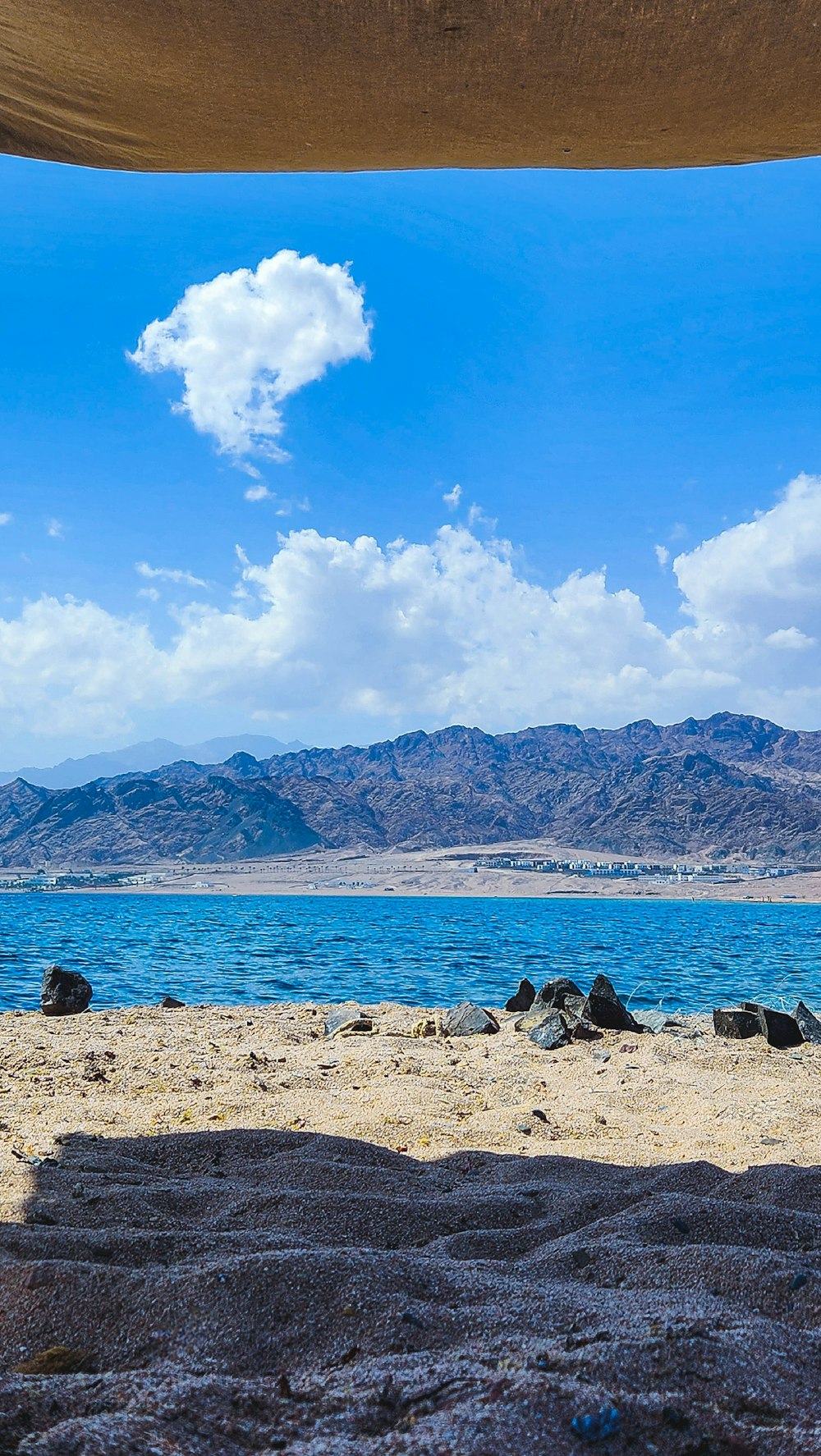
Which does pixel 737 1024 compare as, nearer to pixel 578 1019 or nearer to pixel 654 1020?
pixel 654 1020

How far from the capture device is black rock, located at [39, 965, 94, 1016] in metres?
10.9

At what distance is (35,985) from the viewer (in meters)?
18.4

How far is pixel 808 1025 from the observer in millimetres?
9492

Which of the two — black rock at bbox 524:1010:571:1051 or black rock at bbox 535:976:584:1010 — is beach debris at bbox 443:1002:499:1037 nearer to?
black rock at bbox 524:1010:571:1051

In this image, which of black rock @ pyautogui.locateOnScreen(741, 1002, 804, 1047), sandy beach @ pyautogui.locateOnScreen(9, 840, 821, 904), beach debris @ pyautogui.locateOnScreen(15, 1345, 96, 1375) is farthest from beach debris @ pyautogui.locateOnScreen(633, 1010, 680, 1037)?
sandy beach @ pyautogui.locateOnScreen(9, 840, 821, 904)

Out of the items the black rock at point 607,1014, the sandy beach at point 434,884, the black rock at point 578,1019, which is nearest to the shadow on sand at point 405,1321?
the black rock at point 578,1019

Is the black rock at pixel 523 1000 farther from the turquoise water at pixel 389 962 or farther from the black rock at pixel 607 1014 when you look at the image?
the turquoise water at pixel 389 962

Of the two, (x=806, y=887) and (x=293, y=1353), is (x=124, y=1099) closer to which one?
(x=293, y=1353)

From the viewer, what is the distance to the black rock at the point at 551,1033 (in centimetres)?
874

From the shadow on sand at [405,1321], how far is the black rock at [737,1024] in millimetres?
6142

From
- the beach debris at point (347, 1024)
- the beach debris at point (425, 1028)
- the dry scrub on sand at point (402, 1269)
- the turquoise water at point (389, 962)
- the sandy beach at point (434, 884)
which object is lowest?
the sandy beach at point (434, 884)

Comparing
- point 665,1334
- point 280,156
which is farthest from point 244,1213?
point 280,156

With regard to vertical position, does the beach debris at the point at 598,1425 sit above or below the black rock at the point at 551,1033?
above

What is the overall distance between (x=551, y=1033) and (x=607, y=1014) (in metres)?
1.06
